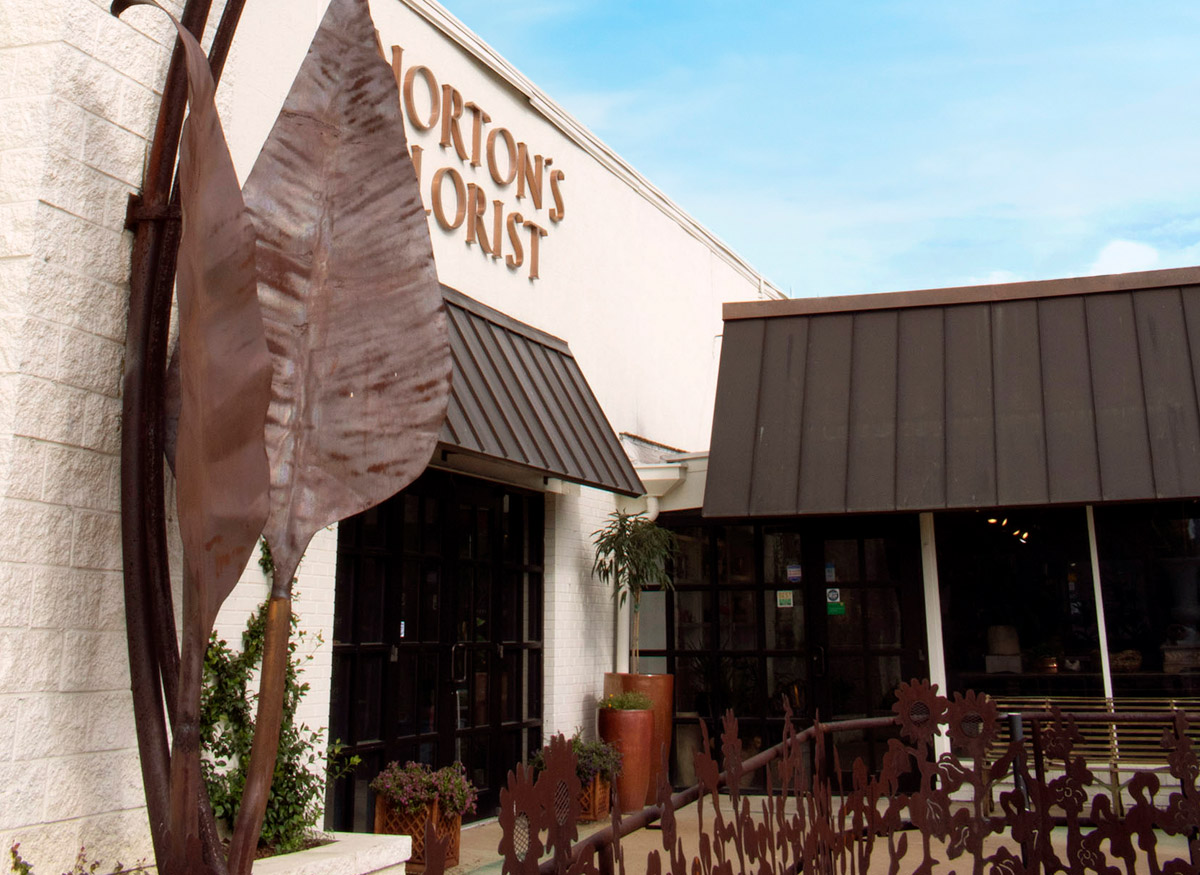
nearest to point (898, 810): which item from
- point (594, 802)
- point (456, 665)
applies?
point (456, 665)

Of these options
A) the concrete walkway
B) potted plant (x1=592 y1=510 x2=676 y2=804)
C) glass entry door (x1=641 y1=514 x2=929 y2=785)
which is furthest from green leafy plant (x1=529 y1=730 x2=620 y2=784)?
glass entry door (x1=641 y1=514 x2=929 y2=785)

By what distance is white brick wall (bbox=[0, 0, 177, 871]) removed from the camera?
8.98 ft

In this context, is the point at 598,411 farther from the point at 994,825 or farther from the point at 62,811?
the point at 62,811

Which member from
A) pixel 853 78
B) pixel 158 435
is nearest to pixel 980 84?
pixel 853 78

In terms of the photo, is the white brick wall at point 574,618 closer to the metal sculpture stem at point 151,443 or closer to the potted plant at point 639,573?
the potted plant at point 639,573

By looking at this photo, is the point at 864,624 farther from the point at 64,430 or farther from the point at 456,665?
the point at 64,430

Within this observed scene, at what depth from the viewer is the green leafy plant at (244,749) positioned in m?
4.19

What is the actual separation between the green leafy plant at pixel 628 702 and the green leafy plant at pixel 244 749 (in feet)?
10.9

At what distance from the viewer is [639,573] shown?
25.8 feet

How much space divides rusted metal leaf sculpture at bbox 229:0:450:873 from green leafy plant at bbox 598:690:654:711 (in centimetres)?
632

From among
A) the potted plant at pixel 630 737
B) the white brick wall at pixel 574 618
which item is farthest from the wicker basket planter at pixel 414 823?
the potted plant at pixel 630 737

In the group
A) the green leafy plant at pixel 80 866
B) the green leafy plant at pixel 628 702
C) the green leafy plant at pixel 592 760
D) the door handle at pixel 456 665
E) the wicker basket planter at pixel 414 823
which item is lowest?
the wicker basket planter at pixel 414 823

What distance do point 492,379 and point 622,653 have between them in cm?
308

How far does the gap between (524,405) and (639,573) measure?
1850 mm
